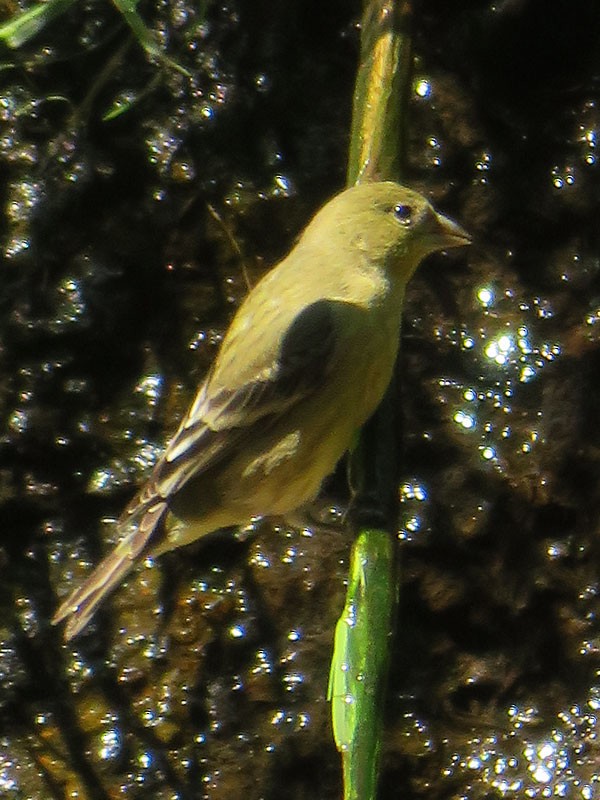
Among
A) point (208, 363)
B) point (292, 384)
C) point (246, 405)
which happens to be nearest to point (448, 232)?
point (292, 384)

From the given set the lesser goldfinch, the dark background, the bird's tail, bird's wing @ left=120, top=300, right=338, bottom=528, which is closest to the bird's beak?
the lesser goldfinch

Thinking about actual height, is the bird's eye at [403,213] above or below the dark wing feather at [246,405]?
above

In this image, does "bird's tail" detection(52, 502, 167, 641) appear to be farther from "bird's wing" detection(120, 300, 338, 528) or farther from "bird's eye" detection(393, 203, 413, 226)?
"bird's eye" detection(393, 203, 413, 226)

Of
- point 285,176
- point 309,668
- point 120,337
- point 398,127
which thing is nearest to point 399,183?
point 398,127

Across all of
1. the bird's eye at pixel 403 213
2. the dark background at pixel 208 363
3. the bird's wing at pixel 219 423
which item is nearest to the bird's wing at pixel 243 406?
the bird's wing at pixel 219 423

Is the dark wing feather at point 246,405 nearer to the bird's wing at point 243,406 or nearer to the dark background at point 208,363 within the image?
the bird's wing at point 243,406

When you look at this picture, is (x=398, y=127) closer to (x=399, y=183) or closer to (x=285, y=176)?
(x=399, y=183)

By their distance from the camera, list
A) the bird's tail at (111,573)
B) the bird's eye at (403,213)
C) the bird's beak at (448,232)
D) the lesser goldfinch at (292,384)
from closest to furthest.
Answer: the bird's tail at (111,573) → the lesser goldfinch at (292,384) → the bird's eye at (403,213) → the bird's beak at (448,232)
